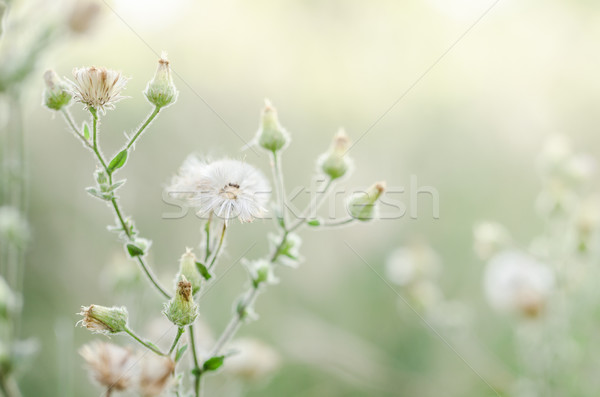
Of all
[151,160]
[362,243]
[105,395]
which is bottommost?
[105,395]

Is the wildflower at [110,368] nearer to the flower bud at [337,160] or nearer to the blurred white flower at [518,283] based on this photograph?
the flower bud at [337,160]

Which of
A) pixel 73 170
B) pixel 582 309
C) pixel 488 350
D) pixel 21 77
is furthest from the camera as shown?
pixel 73 170

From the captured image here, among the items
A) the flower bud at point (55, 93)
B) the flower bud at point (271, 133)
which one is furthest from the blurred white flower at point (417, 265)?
the flower bud at point (55, 93)

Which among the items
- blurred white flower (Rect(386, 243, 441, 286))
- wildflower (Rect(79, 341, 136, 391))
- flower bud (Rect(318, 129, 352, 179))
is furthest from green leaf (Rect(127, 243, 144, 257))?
blurred white flower (Rect(386, 243, 441, 286))

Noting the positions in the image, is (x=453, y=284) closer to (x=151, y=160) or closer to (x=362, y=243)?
(x=362, y=243)

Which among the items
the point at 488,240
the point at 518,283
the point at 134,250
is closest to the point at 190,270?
the point at 134,250

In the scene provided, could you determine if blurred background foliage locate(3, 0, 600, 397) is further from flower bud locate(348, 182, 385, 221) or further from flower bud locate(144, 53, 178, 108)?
flower bud locate(144, 53, 178, 108)

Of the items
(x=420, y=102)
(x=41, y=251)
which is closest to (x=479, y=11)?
(x=420, y=102)
